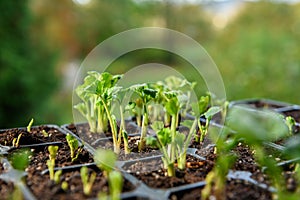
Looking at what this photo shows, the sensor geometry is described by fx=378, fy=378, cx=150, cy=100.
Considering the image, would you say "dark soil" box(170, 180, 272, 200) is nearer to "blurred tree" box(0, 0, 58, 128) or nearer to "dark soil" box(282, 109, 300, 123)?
"dark soil" box(282, 109, 300, 123)

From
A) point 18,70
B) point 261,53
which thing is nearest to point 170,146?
point 18,70

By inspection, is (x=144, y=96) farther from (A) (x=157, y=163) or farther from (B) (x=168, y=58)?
(B) (x=168, y=58)

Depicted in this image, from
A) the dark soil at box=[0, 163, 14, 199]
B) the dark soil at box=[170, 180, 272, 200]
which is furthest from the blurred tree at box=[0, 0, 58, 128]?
the dark soil at box=[170, 180, 272, 200]

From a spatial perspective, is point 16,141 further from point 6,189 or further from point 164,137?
point 164,137

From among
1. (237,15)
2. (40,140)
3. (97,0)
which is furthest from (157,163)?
(97,0)

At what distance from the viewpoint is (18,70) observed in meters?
3.23

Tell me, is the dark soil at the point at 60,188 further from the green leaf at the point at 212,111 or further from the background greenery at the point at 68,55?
the background greenery at the point at 68,55

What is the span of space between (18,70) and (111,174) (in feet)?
8.86

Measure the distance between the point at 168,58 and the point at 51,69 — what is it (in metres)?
4.04

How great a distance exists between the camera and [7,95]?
3273mm

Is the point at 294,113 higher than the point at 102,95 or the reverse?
the reverse

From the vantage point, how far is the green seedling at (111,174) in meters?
0.75

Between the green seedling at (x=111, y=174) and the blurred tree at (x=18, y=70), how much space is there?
8.39 feet

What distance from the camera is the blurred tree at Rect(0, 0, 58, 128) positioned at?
323cm
